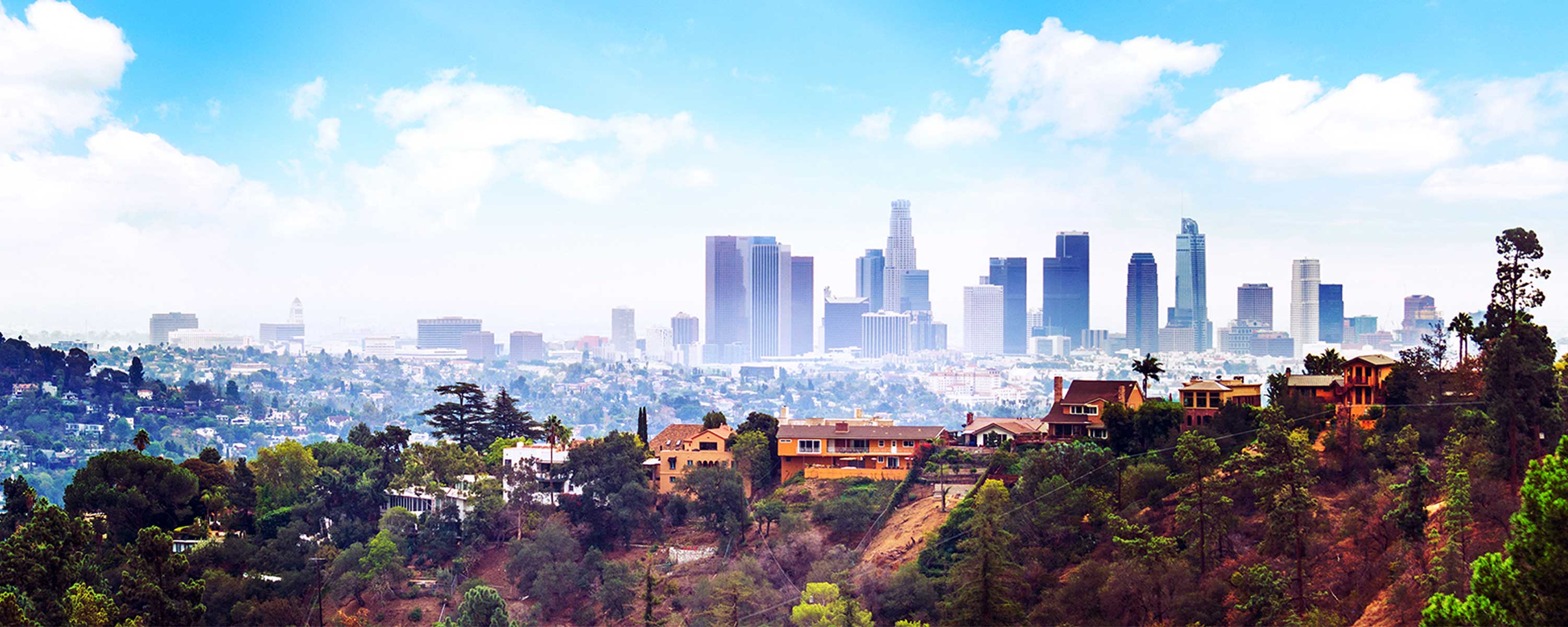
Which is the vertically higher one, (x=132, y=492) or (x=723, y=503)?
(x=132, y=492)

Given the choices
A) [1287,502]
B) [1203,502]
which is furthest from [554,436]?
[1287,502]

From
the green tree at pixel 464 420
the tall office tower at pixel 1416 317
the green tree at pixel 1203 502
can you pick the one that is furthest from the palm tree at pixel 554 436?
the tall office tower at pixel 1416 317

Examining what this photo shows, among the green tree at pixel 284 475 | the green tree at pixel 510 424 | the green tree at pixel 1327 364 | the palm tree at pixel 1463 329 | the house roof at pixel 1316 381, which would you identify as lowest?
the green tree at pixel 284 475

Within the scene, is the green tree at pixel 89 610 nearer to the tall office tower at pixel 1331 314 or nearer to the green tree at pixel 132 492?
the green tree at pixel 132 492

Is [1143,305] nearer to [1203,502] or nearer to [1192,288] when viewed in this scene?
[1192,288]

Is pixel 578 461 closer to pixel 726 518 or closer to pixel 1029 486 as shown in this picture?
pixel 726 518
